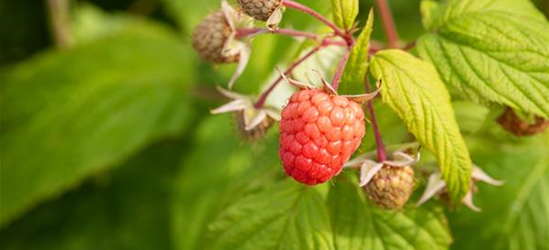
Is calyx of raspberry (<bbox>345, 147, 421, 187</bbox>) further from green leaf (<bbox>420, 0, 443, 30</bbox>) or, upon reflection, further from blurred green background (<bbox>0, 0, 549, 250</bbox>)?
blurred green background (<bbox>0, 0, 549, 250</bbox>)

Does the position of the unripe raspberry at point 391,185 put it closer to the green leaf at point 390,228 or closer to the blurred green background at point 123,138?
the green leaf at point 390,228

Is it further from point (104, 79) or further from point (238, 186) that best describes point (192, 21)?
point (238, 186)

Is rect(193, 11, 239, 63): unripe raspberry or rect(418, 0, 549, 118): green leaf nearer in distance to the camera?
rect(418, 0, 549, 118): green leaf


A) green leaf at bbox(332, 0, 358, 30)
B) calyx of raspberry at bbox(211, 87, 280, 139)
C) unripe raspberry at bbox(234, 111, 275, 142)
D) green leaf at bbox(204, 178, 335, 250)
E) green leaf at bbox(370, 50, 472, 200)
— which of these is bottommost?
green leaf at bbox(204, 178, 335, 250)

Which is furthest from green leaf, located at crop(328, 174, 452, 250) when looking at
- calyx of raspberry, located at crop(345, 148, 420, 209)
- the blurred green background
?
the blurred green background

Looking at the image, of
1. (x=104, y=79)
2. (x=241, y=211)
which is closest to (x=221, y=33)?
(x=241, y=211)
